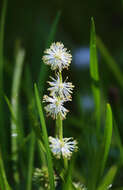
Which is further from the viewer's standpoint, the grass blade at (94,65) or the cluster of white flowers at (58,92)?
the grass blade at (94,65)

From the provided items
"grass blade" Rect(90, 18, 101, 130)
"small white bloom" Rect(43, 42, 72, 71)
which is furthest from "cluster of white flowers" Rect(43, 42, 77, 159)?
"grass blade" Rect(90, 18, 101, 130)

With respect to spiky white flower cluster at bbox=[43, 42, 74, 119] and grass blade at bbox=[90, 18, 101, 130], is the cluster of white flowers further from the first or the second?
grass blade at bbox=[90, 18, 101, 130]

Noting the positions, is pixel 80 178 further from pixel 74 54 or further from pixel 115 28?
pixel 115 28

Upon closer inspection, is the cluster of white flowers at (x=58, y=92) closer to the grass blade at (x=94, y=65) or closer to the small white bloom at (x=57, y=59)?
the small white bloom at (x=57, y=59)

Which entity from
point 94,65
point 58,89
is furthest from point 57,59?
point 94,65

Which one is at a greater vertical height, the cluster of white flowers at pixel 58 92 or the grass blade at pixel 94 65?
the grass blade at pixel 94 65

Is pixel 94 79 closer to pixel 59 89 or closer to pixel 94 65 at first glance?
pixel 94 65

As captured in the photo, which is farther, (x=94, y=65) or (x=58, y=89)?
(x=94, y=65)

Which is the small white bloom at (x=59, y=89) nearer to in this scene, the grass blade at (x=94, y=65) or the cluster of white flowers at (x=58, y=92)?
the cluster of white flowers at (x=58, y=92)

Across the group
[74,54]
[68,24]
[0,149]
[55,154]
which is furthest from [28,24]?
[55,154]

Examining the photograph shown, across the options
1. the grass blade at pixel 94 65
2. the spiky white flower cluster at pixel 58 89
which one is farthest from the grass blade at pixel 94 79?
the spiky white flower cluster at pixel 58 89

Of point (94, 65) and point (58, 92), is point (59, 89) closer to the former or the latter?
point (58, 92)
